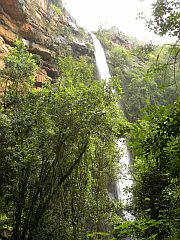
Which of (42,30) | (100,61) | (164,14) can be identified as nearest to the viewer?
(164,14)

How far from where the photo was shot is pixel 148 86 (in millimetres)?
24406

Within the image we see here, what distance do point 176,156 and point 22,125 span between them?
539cm

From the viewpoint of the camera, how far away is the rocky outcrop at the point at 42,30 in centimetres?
1626

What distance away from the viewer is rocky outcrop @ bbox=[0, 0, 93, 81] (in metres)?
16.3

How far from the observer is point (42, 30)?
18.8 meters

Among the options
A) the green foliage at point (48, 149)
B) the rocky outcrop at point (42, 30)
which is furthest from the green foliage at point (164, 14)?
the rocky outcrop at point (42, 30)

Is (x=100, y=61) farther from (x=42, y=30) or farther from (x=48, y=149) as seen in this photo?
(x=48, y=149)

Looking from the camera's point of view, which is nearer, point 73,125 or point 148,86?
point 73,125

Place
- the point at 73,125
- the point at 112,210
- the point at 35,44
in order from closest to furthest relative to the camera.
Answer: the point at 73,125
the point at 112,210
the point at 35,44

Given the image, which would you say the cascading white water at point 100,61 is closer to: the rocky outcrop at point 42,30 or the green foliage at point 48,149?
→ the rocky outcrop at point 42,30

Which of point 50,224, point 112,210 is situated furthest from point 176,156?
point 112,210

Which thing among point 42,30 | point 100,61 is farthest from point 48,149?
point 100,61

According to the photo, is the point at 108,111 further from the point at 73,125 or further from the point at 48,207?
the point at 48,207

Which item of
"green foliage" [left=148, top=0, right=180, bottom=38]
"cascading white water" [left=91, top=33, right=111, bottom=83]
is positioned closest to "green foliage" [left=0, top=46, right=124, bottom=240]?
"green foliage" [left=148, top=0, right=180, bottom=38]
